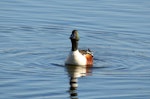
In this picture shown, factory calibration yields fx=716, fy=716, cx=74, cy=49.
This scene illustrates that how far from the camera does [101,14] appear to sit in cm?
3008

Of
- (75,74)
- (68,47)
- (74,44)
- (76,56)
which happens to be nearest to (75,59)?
(76,56)

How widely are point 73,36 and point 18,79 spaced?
3.62 meters

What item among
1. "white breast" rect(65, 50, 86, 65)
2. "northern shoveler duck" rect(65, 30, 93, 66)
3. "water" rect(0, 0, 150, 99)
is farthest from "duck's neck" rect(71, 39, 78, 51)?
"water" rect(0, 0, 150, 99)

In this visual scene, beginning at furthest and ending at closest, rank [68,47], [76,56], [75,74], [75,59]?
[68,47] < [76,56] < [75,59] < [75,74]

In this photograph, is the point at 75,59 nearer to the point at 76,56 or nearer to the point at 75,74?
the point at 76,56

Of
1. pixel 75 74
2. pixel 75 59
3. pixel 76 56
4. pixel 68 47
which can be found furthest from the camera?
pixel 68 47

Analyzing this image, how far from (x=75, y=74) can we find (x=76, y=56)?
162 cm

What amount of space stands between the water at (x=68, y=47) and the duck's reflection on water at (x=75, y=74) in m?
0.03

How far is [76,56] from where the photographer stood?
2319 centimetres

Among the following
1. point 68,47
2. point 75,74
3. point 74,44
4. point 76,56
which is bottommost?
point 75,74

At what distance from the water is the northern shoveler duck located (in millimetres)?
313

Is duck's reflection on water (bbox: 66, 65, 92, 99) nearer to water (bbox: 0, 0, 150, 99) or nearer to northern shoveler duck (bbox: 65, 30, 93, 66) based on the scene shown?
water (bbox: 0, 0, 150, 99)

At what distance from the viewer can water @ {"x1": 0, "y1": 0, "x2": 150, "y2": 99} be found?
62.6ft

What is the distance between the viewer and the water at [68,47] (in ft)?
62.6
